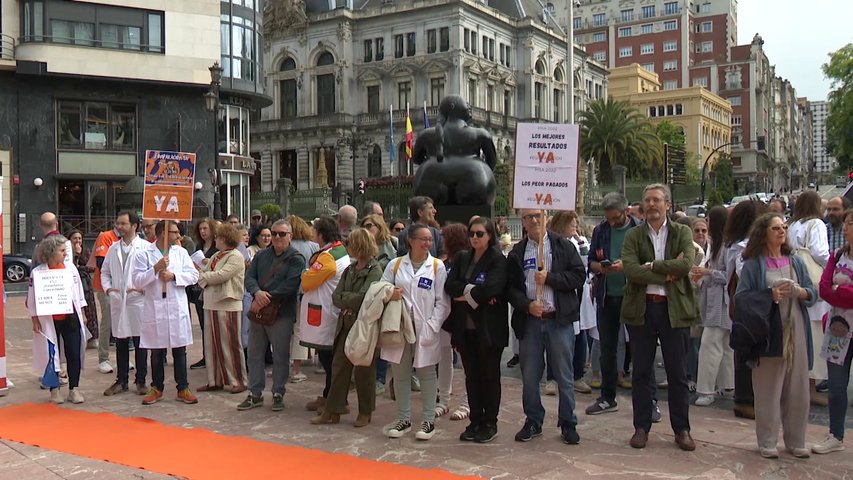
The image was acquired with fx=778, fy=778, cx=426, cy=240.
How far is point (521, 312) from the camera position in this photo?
6.75m

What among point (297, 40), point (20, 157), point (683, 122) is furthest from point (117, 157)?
point (683, 122)

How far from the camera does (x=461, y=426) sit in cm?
739

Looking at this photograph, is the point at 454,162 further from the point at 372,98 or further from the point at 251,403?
the point at 372,98

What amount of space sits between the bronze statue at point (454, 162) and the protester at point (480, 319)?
18.3 ft

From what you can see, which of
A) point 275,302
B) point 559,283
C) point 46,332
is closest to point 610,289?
point 559,283

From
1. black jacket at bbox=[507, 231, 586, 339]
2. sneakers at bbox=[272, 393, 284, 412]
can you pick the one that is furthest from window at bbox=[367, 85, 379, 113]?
black jacket at bbox=[507, 231, 586, 339]

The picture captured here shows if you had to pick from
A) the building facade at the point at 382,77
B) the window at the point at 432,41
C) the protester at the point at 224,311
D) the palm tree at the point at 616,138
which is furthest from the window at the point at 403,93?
the protester at the point at 224,311

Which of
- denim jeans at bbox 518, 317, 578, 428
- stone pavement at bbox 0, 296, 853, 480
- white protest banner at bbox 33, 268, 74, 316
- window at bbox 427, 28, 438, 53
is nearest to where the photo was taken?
stone pavement at bbox 0, 296, 853, 480

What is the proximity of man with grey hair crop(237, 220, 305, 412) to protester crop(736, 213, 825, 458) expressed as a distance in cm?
435

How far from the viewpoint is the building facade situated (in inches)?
2672

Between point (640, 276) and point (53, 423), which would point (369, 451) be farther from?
point (53, 423)

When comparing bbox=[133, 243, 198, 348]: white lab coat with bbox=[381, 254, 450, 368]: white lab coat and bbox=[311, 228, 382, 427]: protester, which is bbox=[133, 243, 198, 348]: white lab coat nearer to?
bbox=[311, 228, 382, 427]: protester

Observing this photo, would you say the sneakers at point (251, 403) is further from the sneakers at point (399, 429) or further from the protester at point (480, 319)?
the protester at point (480, 319)

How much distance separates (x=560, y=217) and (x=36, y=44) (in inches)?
1179
